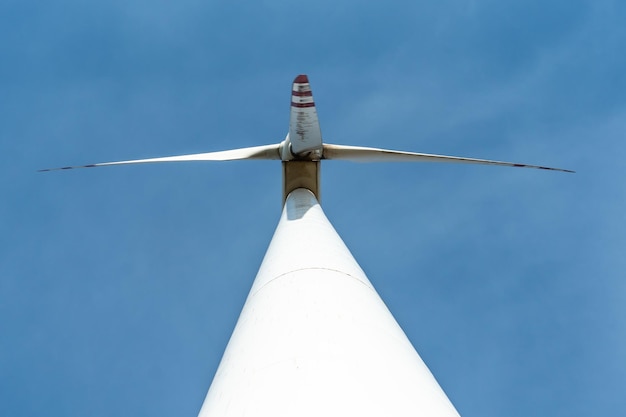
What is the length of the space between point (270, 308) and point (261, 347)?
113cm

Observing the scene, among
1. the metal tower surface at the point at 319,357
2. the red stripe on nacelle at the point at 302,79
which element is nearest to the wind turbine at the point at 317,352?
the metal tower surface at the point at 319,357

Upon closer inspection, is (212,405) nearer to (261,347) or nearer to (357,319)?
(261,347)

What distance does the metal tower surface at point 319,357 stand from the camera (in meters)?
4.95

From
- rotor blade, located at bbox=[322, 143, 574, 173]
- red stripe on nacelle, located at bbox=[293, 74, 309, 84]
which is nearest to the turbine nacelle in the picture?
rotor blade, located at bbox=[322, 143, 574, 173]

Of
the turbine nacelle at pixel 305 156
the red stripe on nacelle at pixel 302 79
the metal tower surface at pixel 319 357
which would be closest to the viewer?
the metal tower surface at pixel 319 357

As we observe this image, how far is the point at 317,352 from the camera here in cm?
563

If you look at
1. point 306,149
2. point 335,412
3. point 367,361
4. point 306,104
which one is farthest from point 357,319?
point 306,149

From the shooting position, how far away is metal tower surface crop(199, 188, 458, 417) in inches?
195

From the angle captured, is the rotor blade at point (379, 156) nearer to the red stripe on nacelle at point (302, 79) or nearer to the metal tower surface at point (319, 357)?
the red stripe on nacelle at point (302, 79)

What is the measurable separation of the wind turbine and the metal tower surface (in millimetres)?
10

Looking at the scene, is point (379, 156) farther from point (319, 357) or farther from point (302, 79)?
point (319, 357)

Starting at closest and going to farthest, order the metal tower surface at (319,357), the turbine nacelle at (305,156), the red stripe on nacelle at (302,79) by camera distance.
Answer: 1. the metal tower surface at (319,357)
2. the red stripe on nacelle at (302,79)
3. the turbine nacelle at (305,156)

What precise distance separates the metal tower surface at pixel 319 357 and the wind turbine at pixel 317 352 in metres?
0.01

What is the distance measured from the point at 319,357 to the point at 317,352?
0.32 feet
